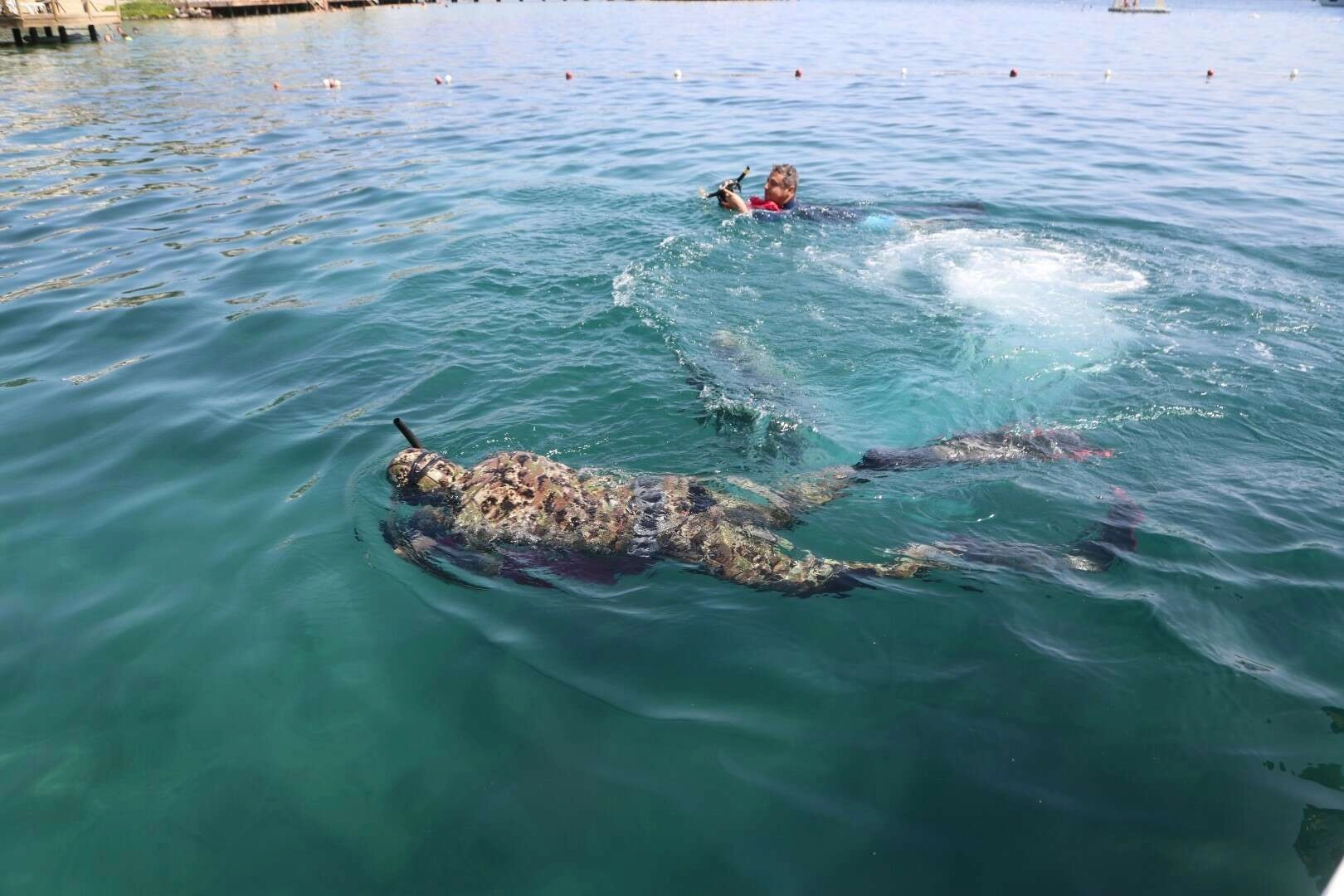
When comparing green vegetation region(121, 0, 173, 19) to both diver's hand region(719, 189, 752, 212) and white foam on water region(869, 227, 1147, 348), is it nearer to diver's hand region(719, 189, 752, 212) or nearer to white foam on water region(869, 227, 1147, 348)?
diver's hand region(719, 189, 752, 212)

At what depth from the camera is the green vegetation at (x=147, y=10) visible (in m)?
49.9

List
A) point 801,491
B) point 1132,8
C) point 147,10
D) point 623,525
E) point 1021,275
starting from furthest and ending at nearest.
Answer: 1. point 1132,8
2. point 147,10
3. point 1021,275
4. point 801,491
5. point 623,525

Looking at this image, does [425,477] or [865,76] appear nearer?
[425,477]

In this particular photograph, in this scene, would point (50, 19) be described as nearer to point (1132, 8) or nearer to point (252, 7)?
point (252, 7)

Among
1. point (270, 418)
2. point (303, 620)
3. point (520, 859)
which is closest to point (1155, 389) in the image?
point (520, 859)

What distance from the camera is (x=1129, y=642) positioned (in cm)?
462

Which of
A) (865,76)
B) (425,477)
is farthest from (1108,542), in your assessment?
(865,76)

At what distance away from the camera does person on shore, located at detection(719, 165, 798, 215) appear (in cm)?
1251

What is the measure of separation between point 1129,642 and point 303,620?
510cm

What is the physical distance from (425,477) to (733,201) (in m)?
8.53

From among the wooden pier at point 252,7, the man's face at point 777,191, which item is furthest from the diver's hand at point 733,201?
the wooden pier at point 252,7

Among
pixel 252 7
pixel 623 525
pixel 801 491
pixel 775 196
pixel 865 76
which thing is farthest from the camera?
pixel 252 7

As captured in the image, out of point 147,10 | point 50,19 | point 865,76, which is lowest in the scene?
point 865,76

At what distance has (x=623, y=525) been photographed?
5.41 metres
